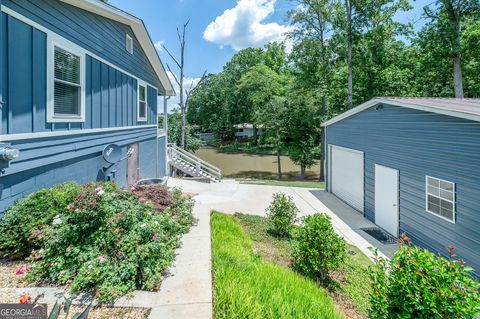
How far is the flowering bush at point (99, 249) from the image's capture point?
10.1 ft

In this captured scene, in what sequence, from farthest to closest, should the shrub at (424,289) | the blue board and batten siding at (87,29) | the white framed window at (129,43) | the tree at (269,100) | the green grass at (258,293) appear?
1. the tree at (269,100)
2. the white framed window at (129,43)
3. the blue board and batten siding at (87,29)
4. the green grass at (258,293)
5. the shrub at (424,289)

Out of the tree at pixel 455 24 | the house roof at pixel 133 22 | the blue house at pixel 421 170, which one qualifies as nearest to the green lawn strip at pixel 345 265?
the blue house at pixel 421 170

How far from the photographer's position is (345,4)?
57.7ft

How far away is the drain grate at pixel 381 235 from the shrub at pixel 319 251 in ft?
12.0

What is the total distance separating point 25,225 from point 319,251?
13.9ft

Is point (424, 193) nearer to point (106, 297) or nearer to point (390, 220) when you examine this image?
point (390, 220)

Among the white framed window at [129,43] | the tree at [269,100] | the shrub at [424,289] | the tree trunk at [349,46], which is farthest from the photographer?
the tree at [269,100]

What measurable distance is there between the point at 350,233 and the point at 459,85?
13.2 meters

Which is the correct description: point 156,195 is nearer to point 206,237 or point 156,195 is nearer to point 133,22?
point 206,237

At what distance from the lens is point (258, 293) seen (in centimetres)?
311

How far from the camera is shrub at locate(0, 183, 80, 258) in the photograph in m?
3.52

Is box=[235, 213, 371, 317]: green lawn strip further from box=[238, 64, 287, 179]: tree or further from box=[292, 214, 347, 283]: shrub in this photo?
box=[238, 64, 287, 179]: tree

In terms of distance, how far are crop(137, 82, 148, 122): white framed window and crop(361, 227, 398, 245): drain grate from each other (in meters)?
8.51

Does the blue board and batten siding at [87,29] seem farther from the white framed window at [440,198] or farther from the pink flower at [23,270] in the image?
the white framed window at [440,198]
